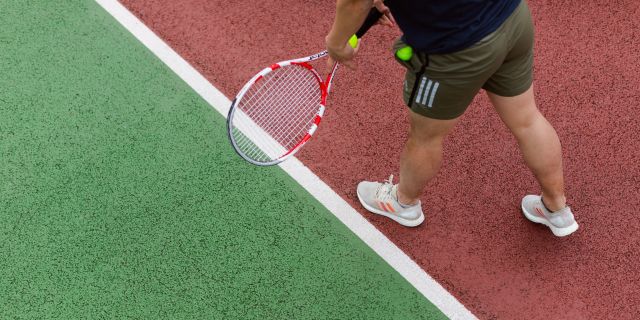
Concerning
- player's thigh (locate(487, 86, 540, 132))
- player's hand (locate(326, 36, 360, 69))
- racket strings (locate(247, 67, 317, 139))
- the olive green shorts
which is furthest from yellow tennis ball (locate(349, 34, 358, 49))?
player's thigh (locate(487, 86, 540, 132))

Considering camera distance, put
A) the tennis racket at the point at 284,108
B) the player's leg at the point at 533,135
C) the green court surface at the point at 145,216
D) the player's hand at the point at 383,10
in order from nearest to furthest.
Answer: the player's hand at the point at 383,10 → the player's leg at the point at 533,135 → the tennis racket at the point at 284,108 → the green court surface at the point at 145,216

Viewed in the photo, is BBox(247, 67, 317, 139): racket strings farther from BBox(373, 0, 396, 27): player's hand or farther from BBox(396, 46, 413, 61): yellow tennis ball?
BBox(396, 46, 413, 61): yellow tennis ball

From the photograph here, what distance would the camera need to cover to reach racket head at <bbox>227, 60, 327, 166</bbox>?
3.08 meters

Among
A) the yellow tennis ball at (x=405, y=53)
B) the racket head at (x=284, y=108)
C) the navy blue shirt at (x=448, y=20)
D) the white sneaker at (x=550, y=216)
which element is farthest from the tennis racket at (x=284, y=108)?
the white sneaker at (x=550, y=216)

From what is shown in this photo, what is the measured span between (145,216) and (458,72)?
6.09 feet

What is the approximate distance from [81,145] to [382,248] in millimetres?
1743

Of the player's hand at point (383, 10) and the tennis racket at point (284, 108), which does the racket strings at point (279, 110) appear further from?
the player's hand at point (383, 10)

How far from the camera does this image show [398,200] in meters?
3.28

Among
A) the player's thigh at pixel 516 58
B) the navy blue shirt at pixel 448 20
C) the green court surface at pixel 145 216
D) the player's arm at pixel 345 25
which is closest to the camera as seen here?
the navy blue shirt at pixel 448 20

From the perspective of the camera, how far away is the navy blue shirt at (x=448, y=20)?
210cm

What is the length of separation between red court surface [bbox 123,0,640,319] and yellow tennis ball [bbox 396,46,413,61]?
1.19 m

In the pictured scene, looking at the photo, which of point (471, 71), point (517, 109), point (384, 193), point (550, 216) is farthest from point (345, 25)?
point (550, 216)

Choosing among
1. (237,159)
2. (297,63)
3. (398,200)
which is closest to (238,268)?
(237,159)

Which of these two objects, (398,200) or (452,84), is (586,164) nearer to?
(398,200)
